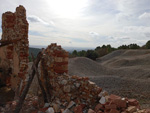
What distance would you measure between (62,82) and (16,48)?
361cm

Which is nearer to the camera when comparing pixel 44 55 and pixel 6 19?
pixel 44 55

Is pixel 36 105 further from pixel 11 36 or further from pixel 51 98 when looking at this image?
pixel 11 36

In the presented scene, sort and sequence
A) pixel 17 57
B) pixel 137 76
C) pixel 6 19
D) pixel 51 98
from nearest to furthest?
pixel 51 98, pixel 17 57, pixel 6 19, pixel 137 76

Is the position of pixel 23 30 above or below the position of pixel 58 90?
above

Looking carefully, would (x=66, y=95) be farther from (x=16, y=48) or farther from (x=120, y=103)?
(x=16, y=48)

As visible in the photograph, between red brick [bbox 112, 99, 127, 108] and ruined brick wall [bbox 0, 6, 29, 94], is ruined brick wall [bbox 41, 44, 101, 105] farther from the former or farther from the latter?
ruined brick wall [bbox 0, 6, 29, 94]

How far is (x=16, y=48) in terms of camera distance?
20.8 ft

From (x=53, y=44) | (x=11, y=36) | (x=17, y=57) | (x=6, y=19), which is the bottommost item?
(x=17, y=57)

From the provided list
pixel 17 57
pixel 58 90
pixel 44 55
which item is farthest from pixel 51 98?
pixel 17 57

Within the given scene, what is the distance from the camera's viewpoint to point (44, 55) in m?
4.51

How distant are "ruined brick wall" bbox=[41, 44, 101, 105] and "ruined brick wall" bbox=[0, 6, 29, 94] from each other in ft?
6.83

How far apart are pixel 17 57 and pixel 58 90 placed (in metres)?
3.33

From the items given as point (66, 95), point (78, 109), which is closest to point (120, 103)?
point (78, 109)

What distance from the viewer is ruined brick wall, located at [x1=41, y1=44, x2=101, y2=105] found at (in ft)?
13.1
